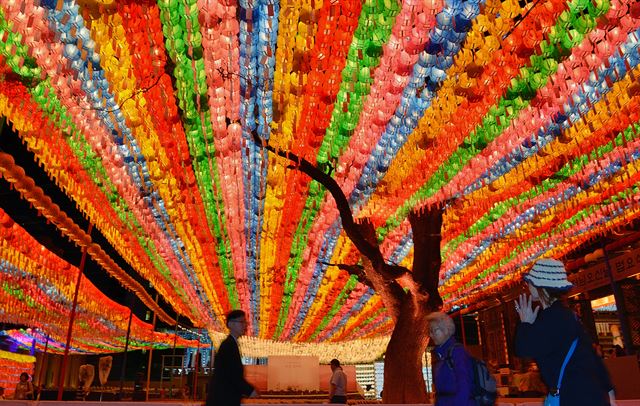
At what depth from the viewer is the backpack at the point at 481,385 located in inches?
110

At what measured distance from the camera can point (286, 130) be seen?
5410mm

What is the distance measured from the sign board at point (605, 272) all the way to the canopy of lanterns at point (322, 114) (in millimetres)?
1303

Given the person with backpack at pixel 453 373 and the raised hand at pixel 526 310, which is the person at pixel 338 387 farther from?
the raised hand at pixel 526 310

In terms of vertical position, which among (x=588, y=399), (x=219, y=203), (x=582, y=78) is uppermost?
(x=219, y=203)

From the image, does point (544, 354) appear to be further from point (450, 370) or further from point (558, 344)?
point (450, 370)

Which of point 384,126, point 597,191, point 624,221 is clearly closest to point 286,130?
point 384,126

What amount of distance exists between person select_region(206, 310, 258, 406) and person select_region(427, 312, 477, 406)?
4.29ft

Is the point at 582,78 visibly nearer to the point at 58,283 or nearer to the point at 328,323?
the point at 58,283

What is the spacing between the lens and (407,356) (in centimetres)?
781

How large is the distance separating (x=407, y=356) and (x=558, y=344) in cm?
577

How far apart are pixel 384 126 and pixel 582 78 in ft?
5.57

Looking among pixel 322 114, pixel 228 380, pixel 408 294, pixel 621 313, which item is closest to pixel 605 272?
pixel 621 313

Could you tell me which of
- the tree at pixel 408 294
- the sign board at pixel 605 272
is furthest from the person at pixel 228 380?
the sign board at pixel 605 272

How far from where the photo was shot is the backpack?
110 inches
